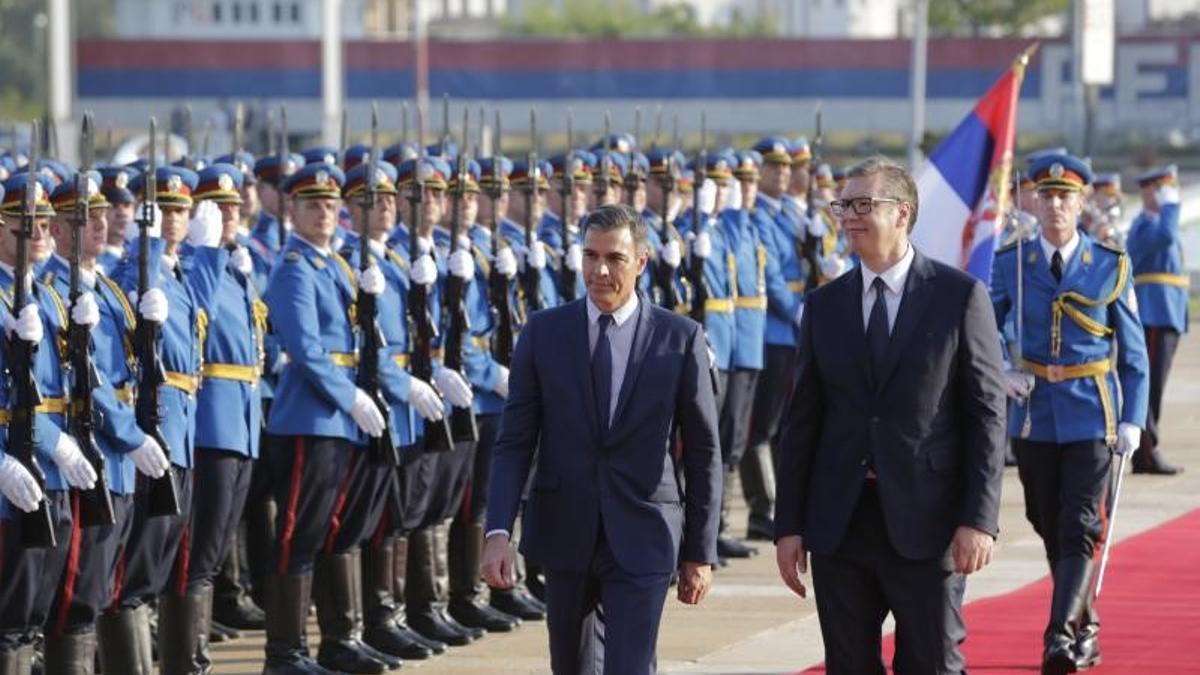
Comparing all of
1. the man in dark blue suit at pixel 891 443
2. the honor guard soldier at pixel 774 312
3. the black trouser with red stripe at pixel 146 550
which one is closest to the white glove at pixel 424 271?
the black trouser with red stripe at pixel 146 550

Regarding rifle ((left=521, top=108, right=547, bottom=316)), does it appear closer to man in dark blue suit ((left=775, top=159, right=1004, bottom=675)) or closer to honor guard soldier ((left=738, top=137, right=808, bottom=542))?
honor guard soldier ((left=738, top=137, right=808, bottom=542))

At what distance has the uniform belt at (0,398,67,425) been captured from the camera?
8719 millimetres

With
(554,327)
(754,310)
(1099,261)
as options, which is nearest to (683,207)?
(754,310)

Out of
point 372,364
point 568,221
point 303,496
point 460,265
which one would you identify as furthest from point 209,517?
point 568,221

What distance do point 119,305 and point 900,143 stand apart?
52945 mm

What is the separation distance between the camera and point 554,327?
8.01 meters

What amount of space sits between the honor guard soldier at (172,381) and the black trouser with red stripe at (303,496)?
477 millimetres

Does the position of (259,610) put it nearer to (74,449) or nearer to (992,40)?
(74,449)

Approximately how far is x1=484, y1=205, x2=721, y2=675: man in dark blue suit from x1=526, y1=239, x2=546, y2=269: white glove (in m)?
4.51

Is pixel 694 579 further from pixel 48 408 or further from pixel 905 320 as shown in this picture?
pixel 48 408

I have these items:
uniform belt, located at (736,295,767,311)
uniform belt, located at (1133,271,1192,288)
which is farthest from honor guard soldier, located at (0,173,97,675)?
uniform belt, located at (1133,271,1192,288)

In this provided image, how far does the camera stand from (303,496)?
10617 millimetres

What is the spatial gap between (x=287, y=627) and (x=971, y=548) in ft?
11.8

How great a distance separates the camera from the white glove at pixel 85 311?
8992 mm
